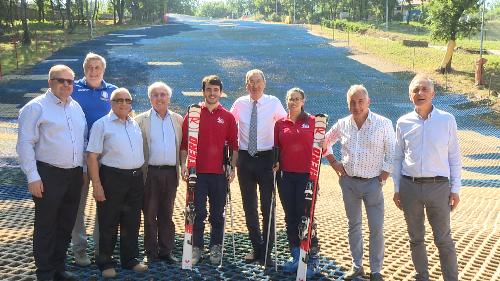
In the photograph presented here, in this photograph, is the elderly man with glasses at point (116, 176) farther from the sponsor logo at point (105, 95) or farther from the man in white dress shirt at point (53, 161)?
the sponsor logo at point (105, 95)

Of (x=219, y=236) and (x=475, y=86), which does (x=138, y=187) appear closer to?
(x=219, y=236)

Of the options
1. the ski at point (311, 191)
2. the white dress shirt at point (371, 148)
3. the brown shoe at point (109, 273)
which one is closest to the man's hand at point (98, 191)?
the brown shoe at point (109, 273)

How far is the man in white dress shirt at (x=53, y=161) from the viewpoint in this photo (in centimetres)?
356

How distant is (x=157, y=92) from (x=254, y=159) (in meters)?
0.95

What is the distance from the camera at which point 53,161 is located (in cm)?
365

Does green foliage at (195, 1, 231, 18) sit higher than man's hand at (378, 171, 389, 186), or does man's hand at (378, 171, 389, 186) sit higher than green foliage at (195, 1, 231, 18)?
green foliage at (195, 1, 231, 18)

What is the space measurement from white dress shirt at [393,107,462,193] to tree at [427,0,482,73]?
20.9 m

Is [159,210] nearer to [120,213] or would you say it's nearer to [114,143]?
[120,213]

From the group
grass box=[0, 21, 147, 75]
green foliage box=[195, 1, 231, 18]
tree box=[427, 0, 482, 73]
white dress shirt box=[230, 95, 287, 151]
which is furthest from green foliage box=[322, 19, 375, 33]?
green foliage box=[195, 1, 231, 18]

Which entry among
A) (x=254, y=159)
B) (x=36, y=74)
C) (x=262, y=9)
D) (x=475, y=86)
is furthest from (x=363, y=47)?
(x=262, y=9)

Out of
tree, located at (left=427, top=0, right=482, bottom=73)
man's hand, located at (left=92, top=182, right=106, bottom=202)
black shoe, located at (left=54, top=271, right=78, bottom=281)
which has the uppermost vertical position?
tree, located at (left=427, top=0, right=482, bottom=73)

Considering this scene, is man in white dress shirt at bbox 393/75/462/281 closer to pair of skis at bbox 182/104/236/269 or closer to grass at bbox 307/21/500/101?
pair of skis at bbox 182/104/236/269

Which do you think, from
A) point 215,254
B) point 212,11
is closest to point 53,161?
point 215,254

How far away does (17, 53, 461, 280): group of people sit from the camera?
3.65 meters
